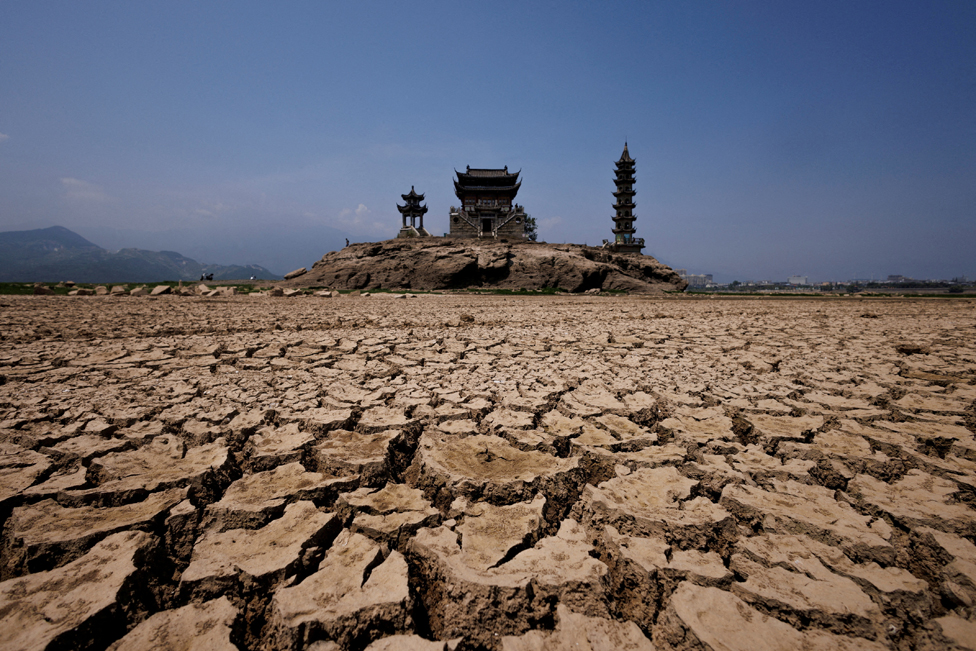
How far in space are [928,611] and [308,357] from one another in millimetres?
3534

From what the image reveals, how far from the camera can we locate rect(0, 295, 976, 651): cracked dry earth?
88 centimetres

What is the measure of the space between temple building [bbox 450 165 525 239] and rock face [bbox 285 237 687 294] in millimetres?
6727

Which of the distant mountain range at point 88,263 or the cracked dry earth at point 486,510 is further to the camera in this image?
the distant mountain range at point 88,263

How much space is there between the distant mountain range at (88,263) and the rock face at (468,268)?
99.6 metres

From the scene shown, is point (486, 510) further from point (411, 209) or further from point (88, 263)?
point (88, 263)

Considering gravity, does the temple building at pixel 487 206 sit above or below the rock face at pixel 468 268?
above

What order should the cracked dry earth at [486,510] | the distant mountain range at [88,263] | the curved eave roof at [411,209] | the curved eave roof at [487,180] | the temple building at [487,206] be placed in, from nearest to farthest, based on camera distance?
the cracked dry earth at [486,510] < the temple building at [487,206] < the curved eave roof at [487,180] < the curved eave roof at [411,209] < the distant mountain range at [88,263]

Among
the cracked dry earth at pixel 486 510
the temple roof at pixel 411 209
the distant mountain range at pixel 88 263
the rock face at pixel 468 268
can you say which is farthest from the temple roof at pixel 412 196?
the distant mountain range at pixel 88 263

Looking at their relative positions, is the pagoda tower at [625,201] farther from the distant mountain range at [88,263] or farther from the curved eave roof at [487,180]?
the distant mountain range at [88,263]

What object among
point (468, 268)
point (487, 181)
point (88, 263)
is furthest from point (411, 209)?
point (88, 263)

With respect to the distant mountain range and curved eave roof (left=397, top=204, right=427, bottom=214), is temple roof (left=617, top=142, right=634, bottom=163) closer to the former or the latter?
curved eave roof (left=397, top=204, right=427, bottom=214)

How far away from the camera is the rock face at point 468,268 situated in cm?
1819

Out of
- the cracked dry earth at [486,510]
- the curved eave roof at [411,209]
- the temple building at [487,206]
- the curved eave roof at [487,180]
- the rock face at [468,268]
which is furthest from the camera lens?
the curved eave roof at [411,209]

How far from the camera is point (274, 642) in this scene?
2.82 feet
